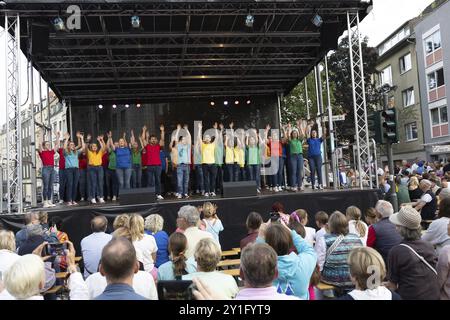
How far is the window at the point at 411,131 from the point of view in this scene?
3142 cm

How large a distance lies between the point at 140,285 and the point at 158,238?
193 cm

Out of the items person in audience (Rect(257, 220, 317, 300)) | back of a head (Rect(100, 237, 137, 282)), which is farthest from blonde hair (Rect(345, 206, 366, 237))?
back of a head (Rect(100, 237, 137, 282))

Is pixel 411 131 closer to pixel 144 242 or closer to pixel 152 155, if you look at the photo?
pixel 152 155

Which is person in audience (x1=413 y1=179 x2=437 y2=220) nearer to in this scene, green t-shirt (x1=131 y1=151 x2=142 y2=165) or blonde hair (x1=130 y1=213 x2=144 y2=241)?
blonde hair (x1=130 y1=213 x2=144 y2=241)

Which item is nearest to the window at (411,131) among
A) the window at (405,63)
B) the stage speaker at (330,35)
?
the window at (405,63)

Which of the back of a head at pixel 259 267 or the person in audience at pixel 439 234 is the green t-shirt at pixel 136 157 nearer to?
the person in audience at pixel 439 234

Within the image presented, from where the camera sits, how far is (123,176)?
10.8 meters

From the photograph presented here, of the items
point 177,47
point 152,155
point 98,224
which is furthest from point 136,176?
point 98,224

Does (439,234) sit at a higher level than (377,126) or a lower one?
lower

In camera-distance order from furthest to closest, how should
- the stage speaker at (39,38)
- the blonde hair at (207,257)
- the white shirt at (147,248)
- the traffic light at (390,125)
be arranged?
1. the stage speaker at (39,38)
2. the traffic light at (390,125)
3. the white shirt at (147,248)
4. the blonde hair at (207,257)

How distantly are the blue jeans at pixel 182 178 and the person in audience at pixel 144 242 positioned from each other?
20.6 ft

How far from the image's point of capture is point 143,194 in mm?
9211

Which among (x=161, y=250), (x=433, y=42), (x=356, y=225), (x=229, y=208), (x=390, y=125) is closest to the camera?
(x=161, y=250)
